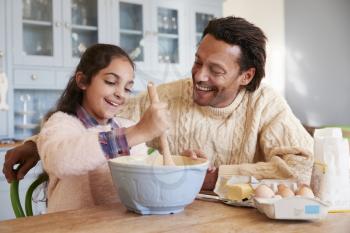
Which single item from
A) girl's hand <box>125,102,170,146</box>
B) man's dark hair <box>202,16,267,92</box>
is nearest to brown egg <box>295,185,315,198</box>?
girl's hand <box>125,102,170,146</box>

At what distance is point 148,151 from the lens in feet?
4.52

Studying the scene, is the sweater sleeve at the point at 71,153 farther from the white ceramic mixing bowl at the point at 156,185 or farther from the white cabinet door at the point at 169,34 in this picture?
the white cabinet door at the point at 169,34

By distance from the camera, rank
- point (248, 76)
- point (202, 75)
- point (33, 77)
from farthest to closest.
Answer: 1. point (33, 77)
2. point (248, 76)
3. point (202, 75)

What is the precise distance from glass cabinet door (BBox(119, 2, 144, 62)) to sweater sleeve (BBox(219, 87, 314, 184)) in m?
1.96

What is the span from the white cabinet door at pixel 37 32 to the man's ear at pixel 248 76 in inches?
69.5

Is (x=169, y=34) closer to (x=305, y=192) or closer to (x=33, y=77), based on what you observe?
(x=33, y=77)

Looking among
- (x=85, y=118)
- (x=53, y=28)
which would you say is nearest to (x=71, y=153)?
(x=85, y=118)

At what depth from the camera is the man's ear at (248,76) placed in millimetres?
1565

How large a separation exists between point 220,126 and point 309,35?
9.85ft

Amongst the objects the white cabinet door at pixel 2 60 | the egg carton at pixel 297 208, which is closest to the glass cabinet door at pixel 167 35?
the white cabinet door at pixel 2 60

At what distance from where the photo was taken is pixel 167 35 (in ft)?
11.4

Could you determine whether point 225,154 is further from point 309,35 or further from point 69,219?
point 309,35

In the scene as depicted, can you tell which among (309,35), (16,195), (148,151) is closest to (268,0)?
(309,35)

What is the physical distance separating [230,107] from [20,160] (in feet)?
2.21
